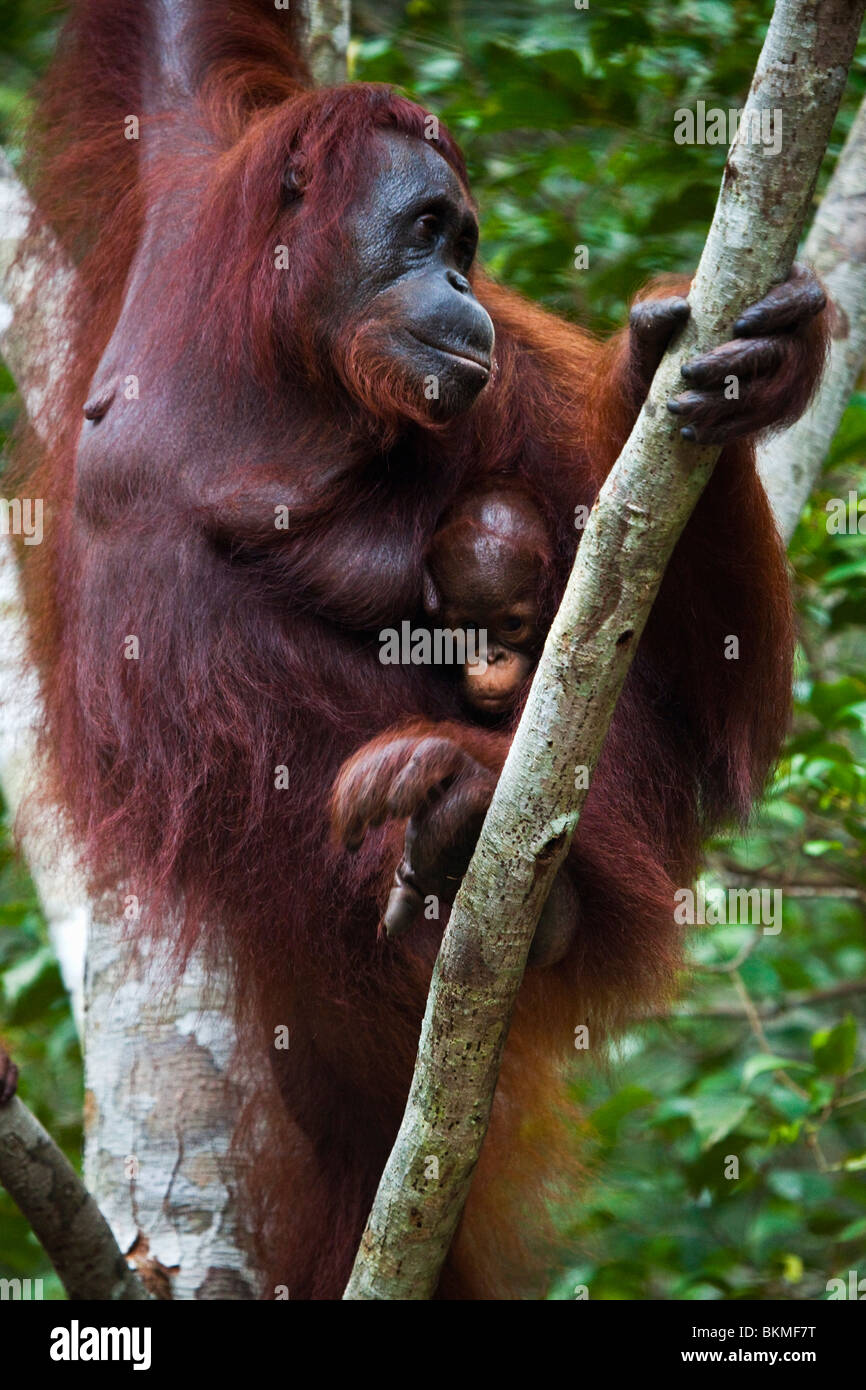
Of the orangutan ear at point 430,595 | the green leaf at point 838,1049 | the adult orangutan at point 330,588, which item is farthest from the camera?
the green leaf at point 838,1049

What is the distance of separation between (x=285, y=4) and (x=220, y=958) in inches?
93.9

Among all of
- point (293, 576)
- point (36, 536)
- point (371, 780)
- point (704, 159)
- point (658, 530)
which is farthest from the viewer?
point (704, 159)

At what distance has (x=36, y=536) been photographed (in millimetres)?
3559

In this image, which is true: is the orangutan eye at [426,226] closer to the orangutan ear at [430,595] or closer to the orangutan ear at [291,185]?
the orangutan ear at [291,185]

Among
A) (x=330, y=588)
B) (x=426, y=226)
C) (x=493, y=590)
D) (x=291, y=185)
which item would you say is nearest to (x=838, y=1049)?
(x=493, y=590)

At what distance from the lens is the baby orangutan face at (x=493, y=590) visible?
2830 millimetres

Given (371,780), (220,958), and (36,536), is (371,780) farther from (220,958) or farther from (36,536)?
(36,536)

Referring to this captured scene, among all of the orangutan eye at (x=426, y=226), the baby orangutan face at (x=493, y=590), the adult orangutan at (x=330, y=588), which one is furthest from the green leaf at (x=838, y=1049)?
the orangutan eye at (x=426, y=226)

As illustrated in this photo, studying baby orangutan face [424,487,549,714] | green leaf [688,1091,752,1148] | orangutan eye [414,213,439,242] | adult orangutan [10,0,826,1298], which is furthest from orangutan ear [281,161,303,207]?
green leaf [688,1091,752,1148]

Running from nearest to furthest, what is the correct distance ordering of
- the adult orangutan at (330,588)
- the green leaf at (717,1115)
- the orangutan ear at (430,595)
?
the adult orangutan at (330,588)
the orangutan ear at (430,595)
the green leaf at (717,1115)

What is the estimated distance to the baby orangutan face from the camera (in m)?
2.83

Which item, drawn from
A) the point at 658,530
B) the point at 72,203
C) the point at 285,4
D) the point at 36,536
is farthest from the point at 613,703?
the point at 285,4

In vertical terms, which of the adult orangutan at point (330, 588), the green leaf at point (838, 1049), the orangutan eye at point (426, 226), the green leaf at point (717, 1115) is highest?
the orangutan eye at point (426, 226)

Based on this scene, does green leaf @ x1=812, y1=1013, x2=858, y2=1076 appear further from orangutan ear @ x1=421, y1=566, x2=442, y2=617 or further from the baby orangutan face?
orangutan ear @ x1=421, y1=566, x2=442, y2=617
